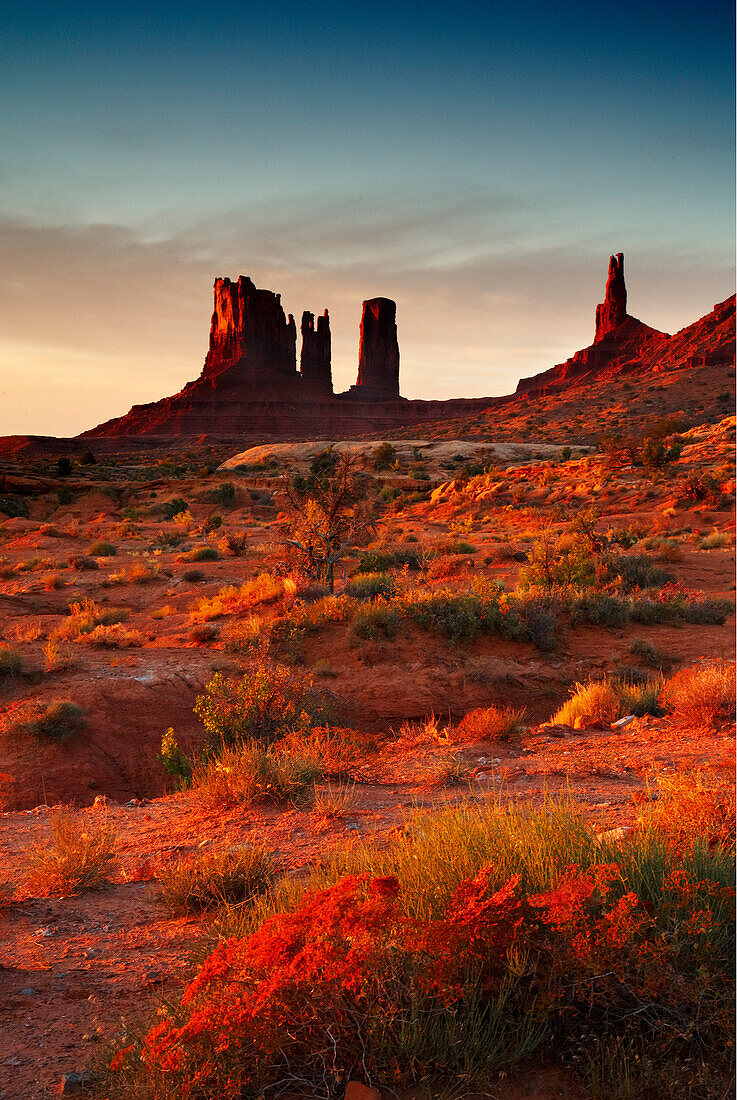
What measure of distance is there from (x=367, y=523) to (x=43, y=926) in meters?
13.5

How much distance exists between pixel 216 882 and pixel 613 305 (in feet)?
432

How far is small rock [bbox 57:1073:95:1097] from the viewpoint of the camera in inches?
110

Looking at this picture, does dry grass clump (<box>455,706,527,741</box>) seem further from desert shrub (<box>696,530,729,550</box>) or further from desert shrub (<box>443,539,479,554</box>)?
desert shrub (<box>696,530,729,550</box>)

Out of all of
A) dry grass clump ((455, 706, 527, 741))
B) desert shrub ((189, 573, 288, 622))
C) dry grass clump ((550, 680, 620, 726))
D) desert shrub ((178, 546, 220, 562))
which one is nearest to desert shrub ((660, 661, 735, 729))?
dry grass clump ((550, 680, 620, 726))

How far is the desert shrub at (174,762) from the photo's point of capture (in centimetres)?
804

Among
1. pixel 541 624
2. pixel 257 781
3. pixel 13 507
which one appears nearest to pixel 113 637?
pixel 257 781

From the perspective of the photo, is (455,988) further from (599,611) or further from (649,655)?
A: (599,611)

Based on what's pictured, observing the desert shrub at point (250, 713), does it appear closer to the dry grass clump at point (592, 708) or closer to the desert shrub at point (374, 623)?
the desert shrub at point (374, 623)

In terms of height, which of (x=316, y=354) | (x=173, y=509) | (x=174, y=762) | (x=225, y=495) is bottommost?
(x=174, y=762)

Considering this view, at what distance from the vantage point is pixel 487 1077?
102 inches

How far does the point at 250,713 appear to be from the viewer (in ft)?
30.3

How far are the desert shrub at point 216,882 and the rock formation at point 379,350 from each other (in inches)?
5843

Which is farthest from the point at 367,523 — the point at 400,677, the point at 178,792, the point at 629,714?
the point at 178,792

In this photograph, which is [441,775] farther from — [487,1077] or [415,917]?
[487,1077]
